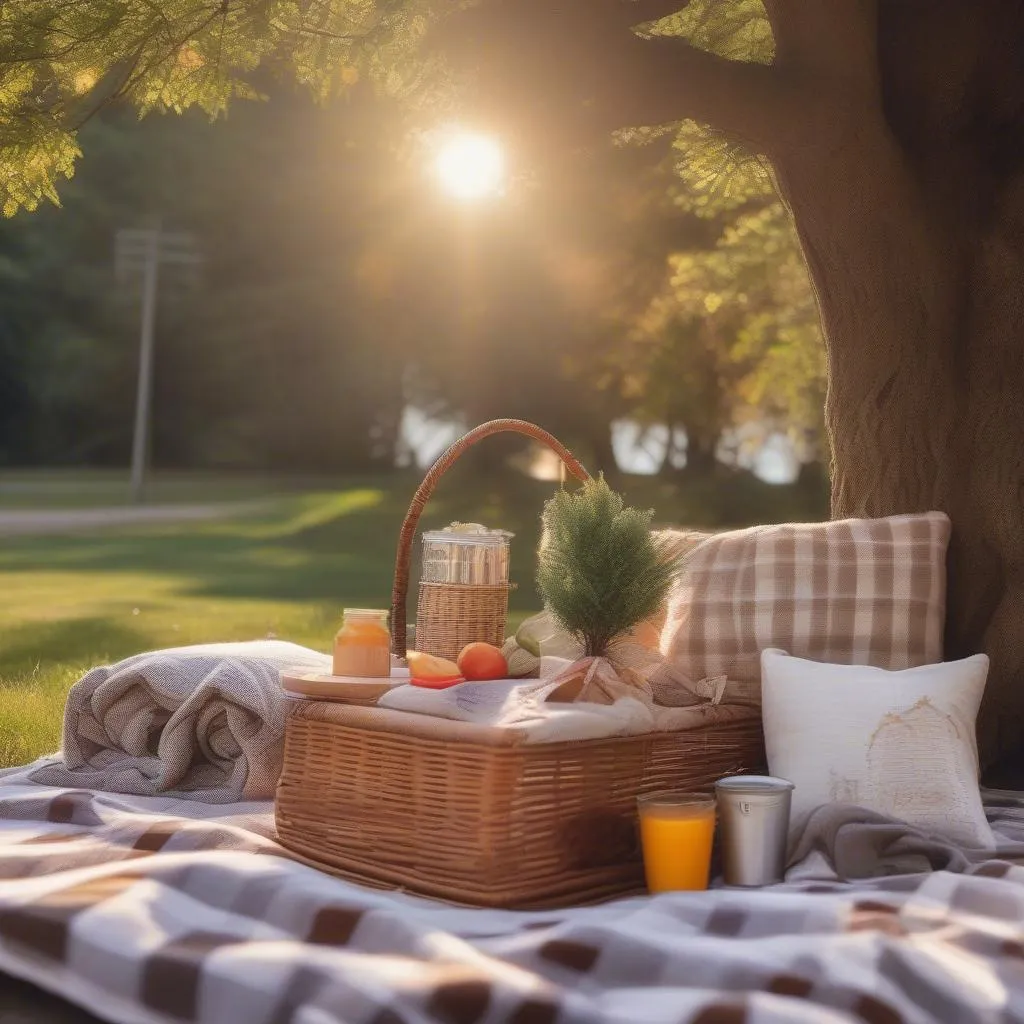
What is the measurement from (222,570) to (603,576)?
39.0 feet

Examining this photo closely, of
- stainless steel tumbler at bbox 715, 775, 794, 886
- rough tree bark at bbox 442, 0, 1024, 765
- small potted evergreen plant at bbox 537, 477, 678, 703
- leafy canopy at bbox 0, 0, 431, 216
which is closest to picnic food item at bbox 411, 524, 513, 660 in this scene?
small potted evergreen plant at bbox 537, 477, 678, 703

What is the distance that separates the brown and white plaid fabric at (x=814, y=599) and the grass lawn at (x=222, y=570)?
8.61 feet

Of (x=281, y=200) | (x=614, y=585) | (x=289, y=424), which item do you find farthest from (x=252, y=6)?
(x=289, y=424)

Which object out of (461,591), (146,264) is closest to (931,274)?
(461,591)

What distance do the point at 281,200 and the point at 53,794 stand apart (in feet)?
96.7

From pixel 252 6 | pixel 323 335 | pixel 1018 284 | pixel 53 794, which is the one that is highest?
pixel 323 335

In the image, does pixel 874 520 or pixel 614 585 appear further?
pixel 874 520

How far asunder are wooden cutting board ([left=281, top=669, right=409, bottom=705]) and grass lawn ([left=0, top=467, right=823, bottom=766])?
220cm

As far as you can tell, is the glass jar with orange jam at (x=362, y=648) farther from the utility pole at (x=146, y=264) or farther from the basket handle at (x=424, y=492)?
the utility pole at (x=146, y=264)

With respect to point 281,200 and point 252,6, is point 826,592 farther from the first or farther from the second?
point 281,200

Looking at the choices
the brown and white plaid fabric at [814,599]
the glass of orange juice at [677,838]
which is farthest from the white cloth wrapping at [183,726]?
the glass of orange juice at [677,838]

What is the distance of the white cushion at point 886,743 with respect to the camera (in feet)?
12.2

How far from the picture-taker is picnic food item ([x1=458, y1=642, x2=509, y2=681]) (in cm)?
365

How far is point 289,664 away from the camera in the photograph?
4609 millimetres
